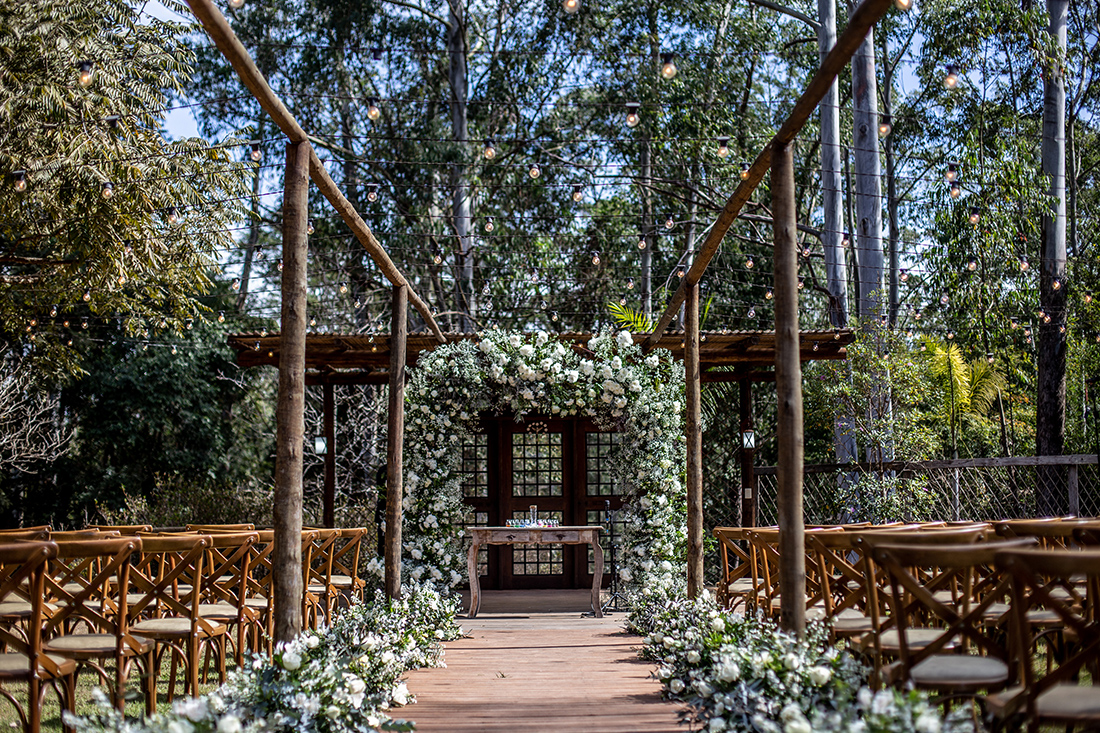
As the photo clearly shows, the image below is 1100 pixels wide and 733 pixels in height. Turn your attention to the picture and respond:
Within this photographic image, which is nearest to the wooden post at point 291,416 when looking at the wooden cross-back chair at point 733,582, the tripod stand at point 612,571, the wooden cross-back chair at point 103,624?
the wooden cross-back chair at point 103,624

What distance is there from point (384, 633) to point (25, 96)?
718cm

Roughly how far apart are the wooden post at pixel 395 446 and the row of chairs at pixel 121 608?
469 mm

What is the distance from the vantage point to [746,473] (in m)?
11.2

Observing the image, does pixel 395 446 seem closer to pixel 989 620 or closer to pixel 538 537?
pixel 538 537

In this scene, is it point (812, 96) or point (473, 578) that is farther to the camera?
point (473, 578)

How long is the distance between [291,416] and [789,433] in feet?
7.39

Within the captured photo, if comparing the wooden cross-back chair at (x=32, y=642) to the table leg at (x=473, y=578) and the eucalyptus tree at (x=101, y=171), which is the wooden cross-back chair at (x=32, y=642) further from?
the eucalyptus tree at (x=101, y=171)

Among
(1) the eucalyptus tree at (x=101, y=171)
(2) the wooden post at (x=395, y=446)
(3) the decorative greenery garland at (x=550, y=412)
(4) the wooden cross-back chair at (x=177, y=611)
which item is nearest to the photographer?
(4) the wooden cross-back chair at (x=177, y=611)

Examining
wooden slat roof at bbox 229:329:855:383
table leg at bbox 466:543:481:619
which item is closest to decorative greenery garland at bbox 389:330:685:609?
table leg at bbox 466:543:481:619

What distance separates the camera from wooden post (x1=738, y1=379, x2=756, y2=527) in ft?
35.9

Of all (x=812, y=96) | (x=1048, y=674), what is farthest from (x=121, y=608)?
(x=812, y=96)

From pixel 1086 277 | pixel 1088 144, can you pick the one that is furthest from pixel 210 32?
pixel 1088 144

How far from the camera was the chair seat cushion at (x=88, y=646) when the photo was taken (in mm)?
3936

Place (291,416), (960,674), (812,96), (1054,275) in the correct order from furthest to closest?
(1054,275) < (291,416) < (812,96) < (960,674)
